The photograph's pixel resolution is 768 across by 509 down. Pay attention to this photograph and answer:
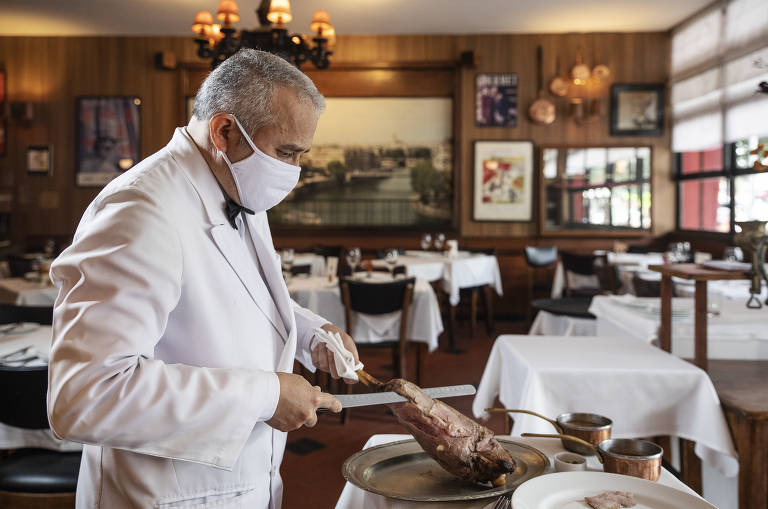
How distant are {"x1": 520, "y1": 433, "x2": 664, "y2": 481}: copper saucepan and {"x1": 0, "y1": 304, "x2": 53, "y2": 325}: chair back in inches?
111

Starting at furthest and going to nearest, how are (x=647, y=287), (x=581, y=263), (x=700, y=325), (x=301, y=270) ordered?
(x=581, y=263) → (x=301, y=270) → (x=647, y=287) → (x=700, y=325)

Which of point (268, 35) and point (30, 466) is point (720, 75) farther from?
point (30, 466)

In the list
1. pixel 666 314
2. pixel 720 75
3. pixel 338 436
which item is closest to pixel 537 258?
pixel 720 75

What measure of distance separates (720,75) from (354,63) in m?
4.31

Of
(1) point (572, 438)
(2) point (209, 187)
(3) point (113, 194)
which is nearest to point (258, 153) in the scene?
(2) point (209, 187)

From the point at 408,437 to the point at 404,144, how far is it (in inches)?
284

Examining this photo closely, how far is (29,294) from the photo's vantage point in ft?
15.3

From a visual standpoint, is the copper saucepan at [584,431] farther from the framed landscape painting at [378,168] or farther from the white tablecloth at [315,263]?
the framed landscape painting at [378,168]

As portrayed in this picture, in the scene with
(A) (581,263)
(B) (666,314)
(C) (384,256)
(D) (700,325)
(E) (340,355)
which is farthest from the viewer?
(C) (384,256)

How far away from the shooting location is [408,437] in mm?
1524

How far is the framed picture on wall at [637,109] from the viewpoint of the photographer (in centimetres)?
829

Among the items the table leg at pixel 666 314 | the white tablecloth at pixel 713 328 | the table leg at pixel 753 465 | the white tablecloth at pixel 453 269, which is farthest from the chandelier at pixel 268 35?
the table leg at pixel 753 465

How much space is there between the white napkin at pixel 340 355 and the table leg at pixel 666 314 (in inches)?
61.0

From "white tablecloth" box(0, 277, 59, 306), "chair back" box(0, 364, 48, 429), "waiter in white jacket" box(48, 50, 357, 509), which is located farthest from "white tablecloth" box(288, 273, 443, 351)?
"waiter in white jacket" box(48, 50, 357, 509)
